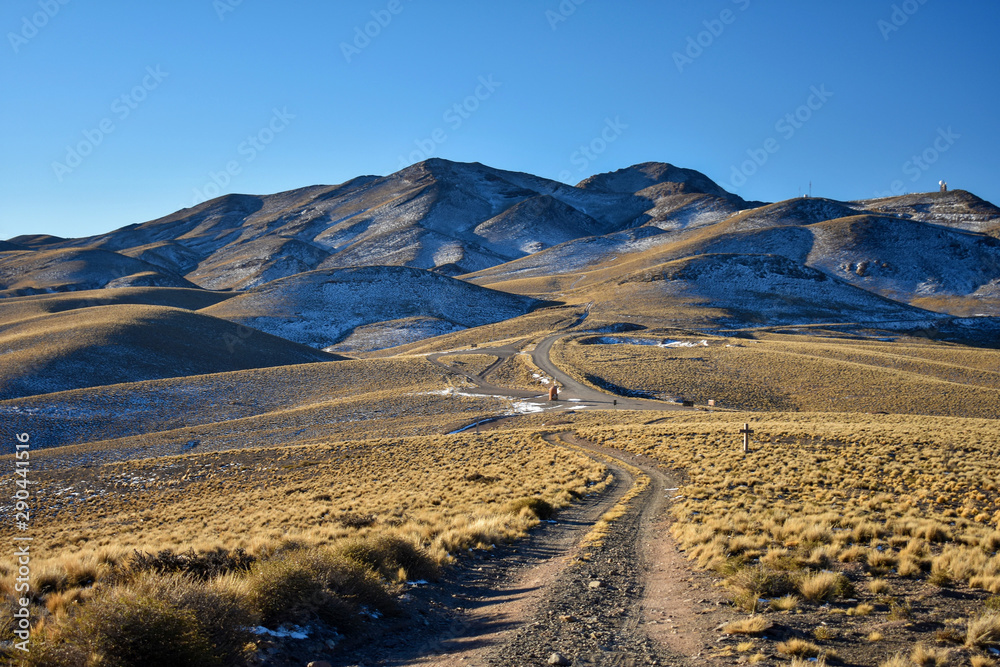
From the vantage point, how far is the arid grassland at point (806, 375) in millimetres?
43438

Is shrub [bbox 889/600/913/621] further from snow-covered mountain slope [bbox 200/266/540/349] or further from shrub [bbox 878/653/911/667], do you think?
snow-covered mountain slope [bbox 200/266/540/349]

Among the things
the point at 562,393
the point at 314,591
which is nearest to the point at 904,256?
the point at 562,393

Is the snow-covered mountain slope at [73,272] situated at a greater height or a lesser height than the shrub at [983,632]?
greater

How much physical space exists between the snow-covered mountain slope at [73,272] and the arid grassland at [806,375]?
160414 millimetres

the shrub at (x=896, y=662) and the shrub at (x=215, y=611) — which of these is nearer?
the shrub at (x=896, y=662)

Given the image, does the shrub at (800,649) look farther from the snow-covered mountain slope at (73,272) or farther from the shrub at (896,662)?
the snow-covered mountain slope at (73,272)

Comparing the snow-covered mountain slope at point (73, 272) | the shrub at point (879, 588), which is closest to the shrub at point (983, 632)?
the shrub at point (879, 588)

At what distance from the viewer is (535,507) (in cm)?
1362

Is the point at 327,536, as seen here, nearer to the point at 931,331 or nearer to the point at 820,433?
the point at 820,433

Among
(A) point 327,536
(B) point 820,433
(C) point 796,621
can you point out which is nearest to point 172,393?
(A) point 327,536

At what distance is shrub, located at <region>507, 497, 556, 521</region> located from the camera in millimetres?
13492

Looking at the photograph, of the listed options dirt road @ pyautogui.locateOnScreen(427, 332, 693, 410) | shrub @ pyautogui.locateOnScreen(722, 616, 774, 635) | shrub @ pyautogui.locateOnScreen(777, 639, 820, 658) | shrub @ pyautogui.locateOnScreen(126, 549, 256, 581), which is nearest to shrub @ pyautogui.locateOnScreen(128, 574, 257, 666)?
shrub @ pyautogui.locateOnScreen(126, 549, 256, 581)

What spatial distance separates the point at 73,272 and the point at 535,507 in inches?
8343

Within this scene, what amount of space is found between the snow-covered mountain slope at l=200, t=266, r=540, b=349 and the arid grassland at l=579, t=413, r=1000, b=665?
95843mm
